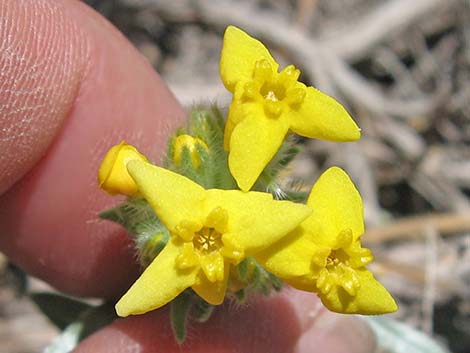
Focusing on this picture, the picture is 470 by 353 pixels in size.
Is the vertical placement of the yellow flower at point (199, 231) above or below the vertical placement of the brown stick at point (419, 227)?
above

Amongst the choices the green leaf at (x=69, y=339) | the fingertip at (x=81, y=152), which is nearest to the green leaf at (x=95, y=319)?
the green leaf at (x=69, y=339)

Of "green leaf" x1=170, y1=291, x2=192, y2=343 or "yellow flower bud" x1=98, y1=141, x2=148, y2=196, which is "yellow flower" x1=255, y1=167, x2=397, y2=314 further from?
"yellow flower bud" x1=98, y1=141, x2=148, y2=196

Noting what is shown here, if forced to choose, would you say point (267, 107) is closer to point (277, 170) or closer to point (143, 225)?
point (277, 170)

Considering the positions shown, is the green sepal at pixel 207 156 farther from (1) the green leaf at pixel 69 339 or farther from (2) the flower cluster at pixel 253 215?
(1) the green leaf at pixel 69 339

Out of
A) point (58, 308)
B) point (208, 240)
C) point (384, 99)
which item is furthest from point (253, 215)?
point (384, 99)

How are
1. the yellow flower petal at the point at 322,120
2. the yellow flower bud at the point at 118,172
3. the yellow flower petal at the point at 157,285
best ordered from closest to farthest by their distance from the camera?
1. the yellow flower petal at the point at 157,285
2. the yellow flower petal at the point at 322,120
3. the yellow flower bud at the point at 118,172

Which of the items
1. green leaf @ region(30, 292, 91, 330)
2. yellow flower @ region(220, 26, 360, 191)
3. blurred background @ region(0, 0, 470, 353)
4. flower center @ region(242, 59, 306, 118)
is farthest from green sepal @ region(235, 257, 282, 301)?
blurred background @ region(0, 0, 470, 353)
